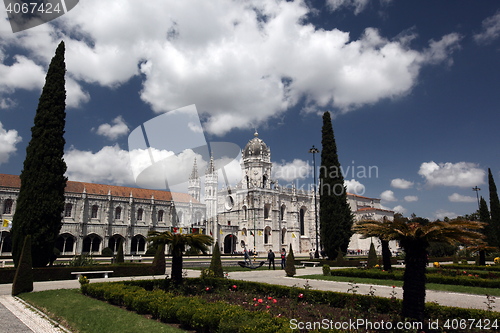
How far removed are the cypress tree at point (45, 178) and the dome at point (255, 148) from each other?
49.3 meters

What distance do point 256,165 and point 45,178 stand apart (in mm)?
50203

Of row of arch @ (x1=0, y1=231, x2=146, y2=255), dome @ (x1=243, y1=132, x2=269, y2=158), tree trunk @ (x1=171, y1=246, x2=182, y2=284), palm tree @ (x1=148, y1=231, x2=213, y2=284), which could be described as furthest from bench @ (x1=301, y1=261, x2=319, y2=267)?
dome @ (x1=243, y1=132, x2=269, y2=158)

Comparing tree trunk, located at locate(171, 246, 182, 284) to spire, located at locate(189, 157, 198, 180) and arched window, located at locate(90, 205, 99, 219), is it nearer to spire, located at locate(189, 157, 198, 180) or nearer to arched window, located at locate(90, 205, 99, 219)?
arched window, located at locate(90, 205, 99, 219)

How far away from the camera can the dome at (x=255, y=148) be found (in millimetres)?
68688

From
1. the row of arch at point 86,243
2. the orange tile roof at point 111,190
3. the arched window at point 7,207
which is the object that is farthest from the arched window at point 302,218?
the arched window at point 7,207

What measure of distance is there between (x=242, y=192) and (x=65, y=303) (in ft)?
186

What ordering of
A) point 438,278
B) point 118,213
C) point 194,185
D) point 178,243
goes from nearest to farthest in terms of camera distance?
point 178,243
point 438,278
point 118,213
point 194,185

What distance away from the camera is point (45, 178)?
1922 centimetres

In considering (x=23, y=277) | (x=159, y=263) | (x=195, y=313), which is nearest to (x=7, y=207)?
(x=159, y=263)

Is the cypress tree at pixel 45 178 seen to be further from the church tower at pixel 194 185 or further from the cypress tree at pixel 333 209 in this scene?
the church tower at pixel 194 185

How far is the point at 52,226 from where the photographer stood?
1903 centimetres

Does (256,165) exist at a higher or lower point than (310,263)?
higher

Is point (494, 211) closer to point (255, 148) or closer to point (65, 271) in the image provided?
point (255, 148)

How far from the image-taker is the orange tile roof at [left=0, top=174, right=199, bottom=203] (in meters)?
45.7
